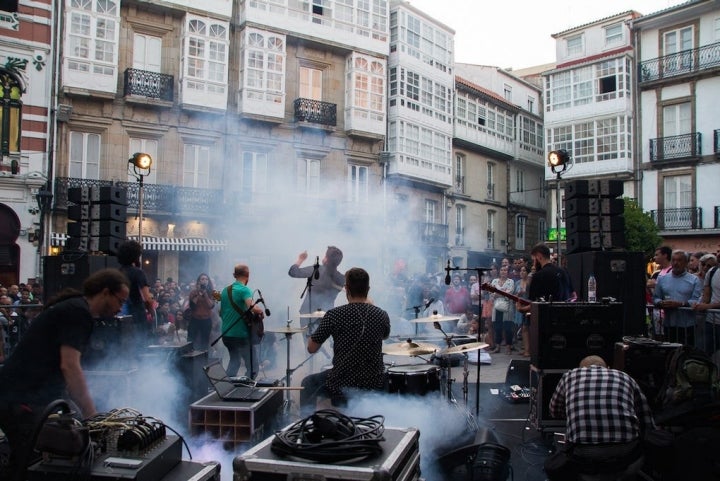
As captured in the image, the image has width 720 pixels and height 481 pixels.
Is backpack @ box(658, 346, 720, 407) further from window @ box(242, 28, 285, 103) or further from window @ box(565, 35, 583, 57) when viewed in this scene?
window @ box(565, 35, 583, 57)

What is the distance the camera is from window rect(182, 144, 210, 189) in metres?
20.1

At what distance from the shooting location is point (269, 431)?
4656mm

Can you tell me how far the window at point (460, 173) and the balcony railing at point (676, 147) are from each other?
9.03 metres

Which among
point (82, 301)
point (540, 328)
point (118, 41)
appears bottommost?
point (540, 328)

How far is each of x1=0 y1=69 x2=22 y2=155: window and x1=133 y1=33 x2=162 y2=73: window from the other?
3.97 metres

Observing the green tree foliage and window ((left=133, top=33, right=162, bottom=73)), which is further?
the green tree foliage

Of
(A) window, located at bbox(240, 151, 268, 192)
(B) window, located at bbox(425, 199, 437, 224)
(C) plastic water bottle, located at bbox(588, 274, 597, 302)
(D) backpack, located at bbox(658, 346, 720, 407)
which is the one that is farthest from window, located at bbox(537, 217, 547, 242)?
(D) backpack, located at bbox(658, 346, 720, 407)

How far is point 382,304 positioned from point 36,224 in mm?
10672

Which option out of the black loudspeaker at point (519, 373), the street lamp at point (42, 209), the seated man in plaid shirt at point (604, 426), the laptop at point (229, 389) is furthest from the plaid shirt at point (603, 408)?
the street lamp at point (42, 209)

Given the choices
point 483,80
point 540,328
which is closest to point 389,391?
point 540,328

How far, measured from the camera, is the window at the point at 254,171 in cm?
2111

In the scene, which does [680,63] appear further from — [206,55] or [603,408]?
[603,408]

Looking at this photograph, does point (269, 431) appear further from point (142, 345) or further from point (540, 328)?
point (540, 328)

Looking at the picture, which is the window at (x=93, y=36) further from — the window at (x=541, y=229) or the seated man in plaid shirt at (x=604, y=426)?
the window at (x=541, y=229)
